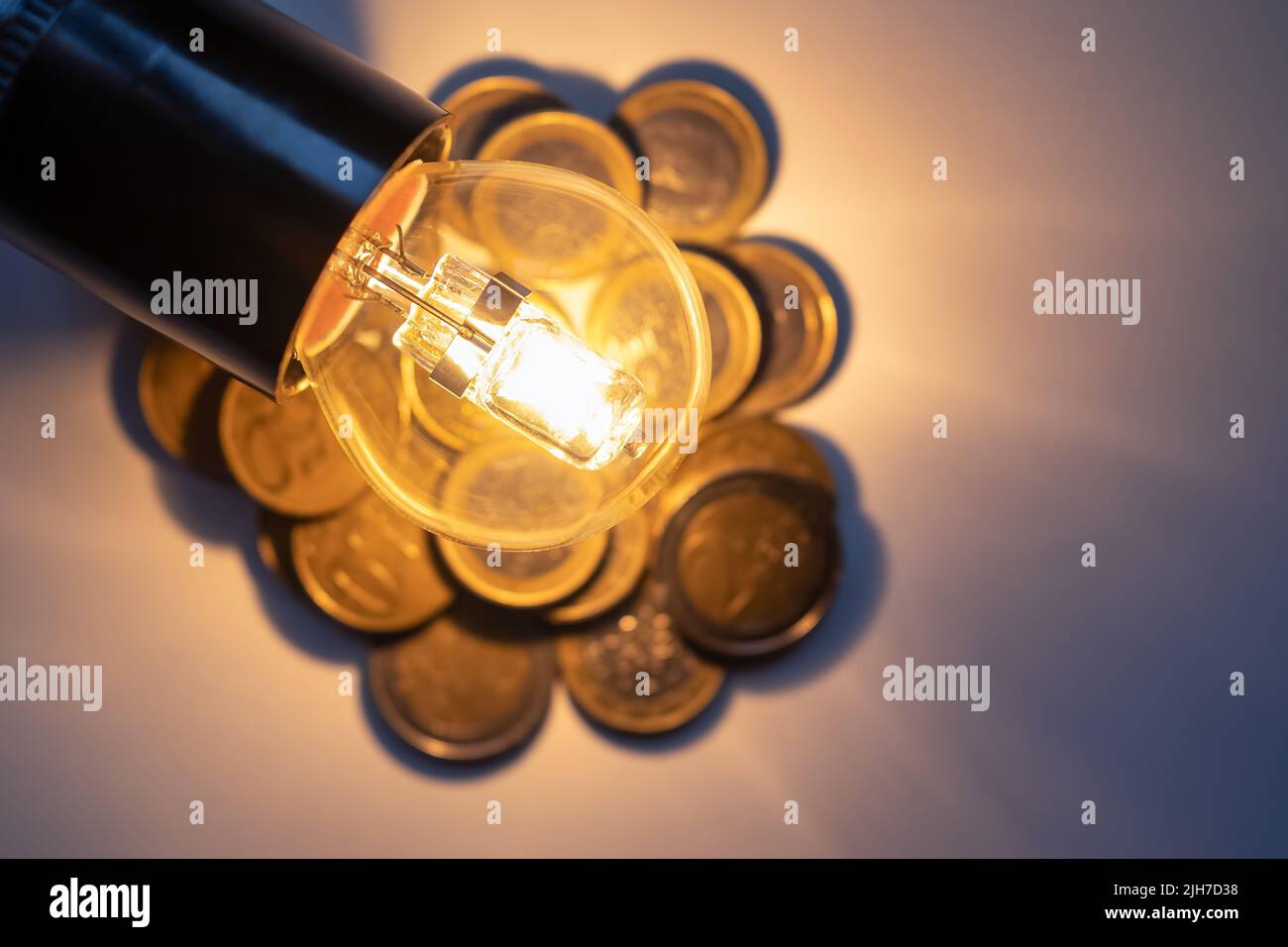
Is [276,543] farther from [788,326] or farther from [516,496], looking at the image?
[788,326]

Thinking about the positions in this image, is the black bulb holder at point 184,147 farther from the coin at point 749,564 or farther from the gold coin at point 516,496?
the coin at point 749,564

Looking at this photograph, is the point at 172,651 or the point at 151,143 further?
the point at 172,651

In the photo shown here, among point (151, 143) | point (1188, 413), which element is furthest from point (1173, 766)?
point (151, 143)

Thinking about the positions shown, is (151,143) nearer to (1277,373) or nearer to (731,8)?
(731,8)

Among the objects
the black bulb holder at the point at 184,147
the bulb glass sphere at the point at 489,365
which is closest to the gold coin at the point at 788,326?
the bulb glass sphere at the point at 489,365

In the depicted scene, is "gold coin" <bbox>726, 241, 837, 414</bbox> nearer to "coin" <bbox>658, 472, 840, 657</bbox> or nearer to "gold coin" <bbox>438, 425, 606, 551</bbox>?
"coin" <bbox>658, 472, 840, 657</bbox>

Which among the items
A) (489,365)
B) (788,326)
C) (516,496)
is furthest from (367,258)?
(788,326)
